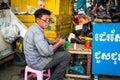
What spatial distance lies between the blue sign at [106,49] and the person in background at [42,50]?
701 millimetres

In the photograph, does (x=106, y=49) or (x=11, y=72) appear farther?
(x=11, y=72)

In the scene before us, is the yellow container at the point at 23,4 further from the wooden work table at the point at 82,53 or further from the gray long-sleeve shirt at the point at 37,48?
the gray long-sleeve shirt at the point at 37,48

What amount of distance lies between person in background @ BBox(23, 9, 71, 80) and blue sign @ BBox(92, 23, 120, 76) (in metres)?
0.70

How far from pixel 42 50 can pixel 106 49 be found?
1.33 m

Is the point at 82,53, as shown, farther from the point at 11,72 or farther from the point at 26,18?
the point at 26,18

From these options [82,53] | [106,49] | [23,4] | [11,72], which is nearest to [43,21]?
[82,53]

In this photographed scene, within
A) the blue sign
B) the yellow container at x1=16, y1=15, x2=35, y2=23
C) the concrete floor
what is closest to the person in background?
the blue sign

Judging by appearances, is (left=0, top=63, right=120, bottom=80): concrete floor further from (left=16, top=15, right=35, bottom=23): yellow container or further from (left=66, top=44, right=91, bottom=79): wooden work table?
(left=16, top=15, right=35, bottom=23): yellow container

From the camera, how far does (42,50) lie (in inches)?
151

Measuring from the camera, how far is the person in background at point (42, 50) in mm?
3851

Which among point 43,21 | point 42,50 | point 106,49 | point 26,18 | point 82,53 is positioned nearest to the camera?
point 42,50

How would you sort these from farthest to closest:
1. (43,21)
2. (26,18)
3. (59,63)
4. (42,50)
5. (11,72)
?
(26,18), (11,72), (59,63), (43,21), (42,50)

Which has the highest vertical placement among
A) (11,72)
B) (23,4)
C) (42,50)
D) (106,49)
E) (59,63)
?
(23,4)

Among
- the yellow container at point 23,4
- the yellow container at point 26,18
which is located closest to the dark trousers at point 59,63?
the yellow container at point 26,18
